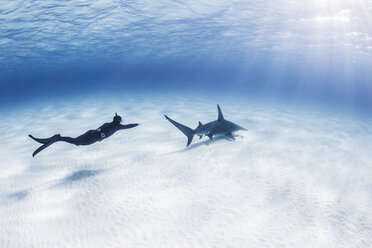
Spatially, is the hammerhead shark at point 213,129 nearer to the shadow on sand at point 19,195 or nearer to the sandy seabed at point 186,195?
the sandy seabed at point 186,195

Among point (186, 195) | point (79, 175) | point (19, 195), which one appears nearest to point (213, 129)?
point (186, 195)

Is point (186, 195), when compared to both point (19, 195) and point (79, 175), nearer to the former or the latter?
point (79, 175)

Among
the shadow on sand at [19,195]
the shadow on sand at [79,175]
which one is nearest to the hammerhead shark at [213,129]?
the shadow on sand at [79,175]

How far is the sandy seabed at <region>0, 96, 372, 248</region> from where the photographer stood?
376 cm

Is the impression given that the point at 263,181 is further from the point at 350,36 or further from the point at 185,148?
the point at 350,36

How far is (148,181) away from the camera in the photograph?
552cm

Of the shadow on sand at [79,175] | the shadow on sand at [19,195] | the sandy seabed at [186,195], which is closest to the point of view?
the sandy seabed at [186,195]

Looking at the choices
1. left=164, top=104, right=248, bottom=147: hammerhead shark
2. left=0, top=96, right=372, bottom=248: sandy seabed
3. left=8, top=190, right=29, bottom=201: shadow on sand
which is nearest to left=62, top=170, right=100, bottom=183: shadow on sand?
left=0, top=96, right=372, bottom=248: sandy seabed

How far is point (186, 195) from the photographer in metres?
4.89

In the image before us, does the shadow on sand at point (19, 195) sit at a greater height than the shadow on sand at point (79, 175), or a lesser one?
greater

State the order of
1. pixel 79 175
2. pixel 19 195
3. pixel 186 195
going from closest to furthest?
pixel 186 195 < pixel 19 195 < pixel 79 175

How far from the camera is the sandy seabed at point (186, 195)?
3.76 meters

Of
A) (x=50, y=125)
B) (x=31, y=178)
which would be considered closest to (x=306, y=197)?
(x=31, y=178)

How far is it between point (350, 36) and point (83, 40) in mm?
27775
